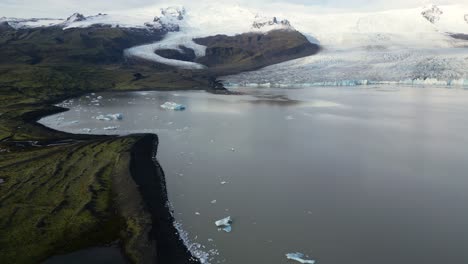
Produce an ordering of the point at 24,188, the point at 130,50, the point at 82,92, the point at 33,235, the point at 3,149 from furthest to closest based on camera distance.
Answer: the point at 130,50
the point at 82,92
the point at 3,149
the point at 24,188
the point at 33,235

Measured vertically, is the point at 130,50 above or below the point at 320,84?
above

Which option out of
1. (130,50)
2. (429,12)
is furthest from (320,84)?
(429,12)

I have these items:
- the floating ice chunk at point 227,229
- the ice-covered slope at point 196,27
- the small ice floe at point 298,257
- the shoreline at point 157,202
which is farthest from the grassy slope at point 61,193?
the ice-covered slope at point 196,27

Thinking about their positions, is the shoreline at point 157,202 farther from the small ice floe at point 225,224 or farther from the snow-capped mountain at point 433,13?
the snow-capped mountain at point 433,13

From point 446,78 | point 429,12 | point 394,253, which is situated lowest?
point 394,253

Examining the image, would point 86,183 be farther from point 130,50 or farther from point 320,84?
point 130,50

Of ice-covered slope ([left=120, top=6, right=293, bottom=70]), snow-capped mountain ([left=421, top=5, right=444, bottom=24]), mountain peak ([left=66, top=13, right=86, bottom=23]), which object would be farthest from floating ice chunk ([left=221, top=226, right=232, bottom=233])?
mountain peak ([left=66, top=13, right=86, bottom=23])

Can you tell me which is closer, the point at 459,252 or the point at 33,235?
the point at 459,252
